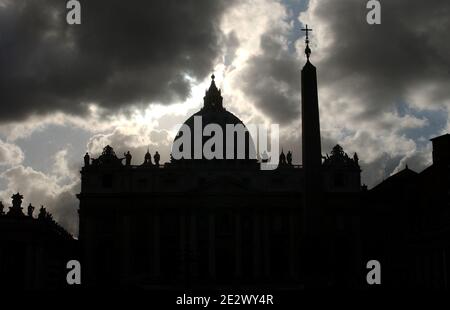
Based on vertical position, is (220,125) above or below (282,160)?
above

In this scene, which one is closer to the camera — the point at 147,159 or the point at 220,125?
the point at 147,159

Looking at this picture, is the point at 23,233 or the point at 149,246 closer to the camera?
the point at 23,233

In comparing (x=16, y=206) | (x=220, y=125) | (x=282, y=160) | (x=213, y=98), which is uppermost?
(x=213, y=98)

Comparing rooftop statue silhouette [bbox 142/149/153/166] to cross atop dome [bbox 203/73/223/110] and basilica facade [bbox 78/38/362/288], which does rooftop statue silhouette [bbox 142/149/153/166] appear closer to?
basilica facade [bbox 78/38/362/288]

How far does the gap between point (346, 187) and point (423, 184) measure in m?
12.3

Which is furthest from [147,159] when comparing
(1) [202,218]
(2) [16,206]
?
(2) [16,206]

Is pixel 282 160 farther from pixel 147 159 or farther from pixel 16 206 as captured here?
pixel 16 206

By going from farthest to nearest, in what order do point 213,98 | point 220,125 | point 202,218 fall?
point 213,98, point 220,125, point 202,218

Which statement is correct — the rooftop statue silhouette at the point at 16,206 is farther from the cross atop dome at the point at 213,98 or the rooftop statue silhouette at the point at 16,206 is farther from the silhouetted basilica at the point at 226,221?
the cross atop dome at the point at 213,98

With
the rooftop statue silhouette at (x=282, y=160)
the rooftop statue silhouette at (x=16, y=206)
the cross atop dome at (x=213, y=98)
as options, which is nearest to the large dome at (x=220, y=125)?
the cross atop dome at (x=213, y=98)

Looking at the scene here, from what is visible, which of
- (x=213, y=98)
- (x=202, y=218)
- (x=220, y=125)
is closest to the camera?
(x=202, y=218)
